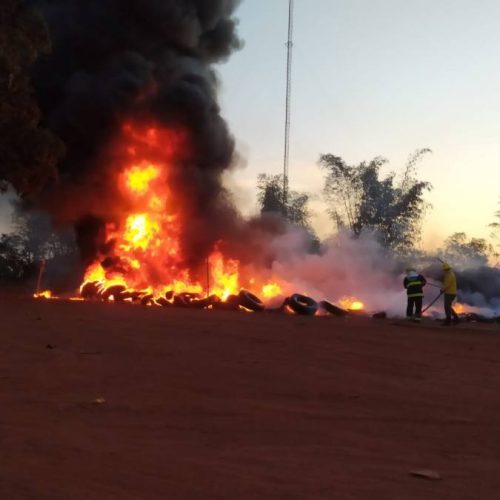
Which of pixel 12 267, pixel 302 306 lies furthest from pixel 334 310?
pixel 12 267

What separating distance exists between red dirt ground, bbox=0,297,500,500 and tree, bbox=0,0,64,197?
9298mm

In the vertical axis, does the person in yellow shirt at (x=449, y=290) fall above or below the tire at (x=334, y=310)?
above

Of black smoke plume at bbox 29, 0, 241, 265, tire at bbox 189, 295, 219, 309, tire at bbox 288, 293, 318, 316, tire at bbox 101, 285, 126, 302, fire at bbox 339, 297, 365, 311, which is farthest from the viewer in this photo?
black smoke plume at bbox 29, 0, 241, 265

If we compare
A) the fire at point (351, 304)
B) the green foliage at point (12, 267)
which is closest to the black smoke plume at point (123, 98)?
the fire at point (351, 304)

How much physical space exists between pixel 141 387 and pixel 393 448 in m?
2.61

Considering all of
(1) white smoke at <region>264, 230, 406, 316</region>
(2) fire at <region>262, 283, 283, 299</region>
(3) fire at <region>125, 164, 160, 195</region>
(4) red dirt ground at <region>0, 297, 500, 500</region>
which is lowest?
(4) red dirt ground at <region>0, 297, 500, 500</region>

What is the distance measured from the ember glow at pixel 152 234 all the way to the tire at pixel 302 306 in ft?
13.8

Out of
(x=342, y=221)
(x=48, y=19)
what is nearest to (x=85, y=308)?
(x=48, y=19)

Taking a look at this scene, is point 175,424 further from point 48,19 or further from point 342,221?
point 342,221

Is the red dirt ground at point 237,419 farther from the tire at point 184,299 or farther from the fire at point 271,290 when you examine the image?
the fire at point 271,290

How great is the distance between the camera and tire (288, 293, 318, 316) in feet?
62.8

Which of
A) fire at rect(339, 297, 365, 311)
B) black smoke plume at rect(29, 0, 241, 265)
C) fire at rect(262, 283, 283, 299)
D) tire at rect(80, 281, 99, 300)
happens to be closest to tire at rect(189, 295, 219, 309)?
fire at rect(262, 283, 283, 299)

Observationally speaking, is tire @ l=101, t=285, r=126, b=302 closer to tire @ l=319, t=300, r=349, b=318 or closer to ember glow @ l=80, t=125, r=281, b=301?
ember glow @ l=80, t=125, r=281, b=301

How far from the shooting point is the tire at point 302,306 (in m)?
19.2
